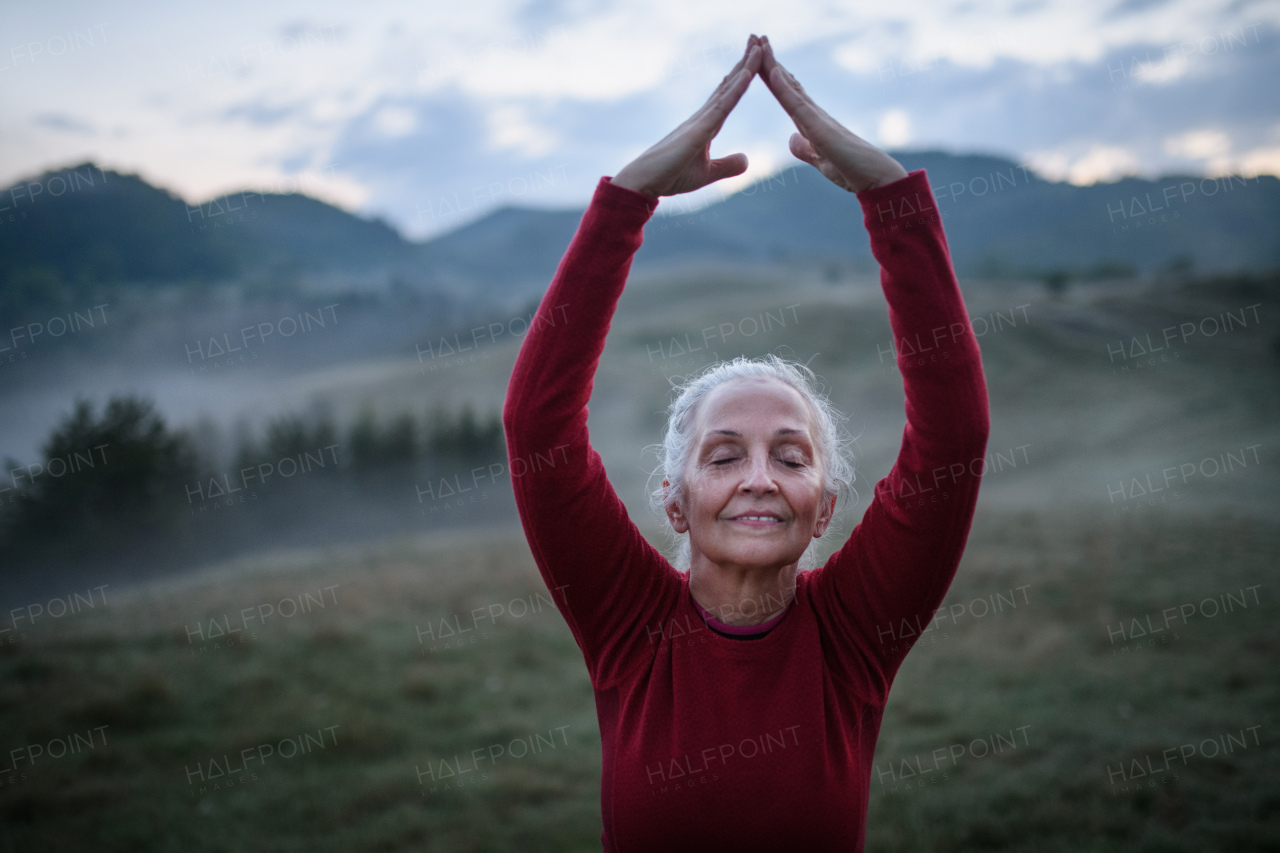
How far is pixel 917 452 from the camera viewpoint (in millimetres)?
1756

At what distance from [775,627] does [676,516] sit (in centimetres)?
49

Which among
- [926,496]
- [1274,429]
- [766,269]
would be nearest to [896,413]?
[1274,429]

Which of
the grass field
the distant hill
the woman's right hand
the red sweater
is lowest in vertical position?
the grass field

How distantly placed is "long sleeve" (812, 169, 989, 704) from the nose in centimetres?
32

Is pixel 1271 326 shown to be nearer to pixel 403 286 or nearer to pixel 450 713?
pixel 450 713

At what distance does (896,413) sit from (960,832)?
134 ft

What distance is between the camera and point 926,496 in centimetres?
177

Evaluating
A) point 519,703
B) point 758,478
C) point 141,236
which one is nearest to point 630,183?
point 758,478

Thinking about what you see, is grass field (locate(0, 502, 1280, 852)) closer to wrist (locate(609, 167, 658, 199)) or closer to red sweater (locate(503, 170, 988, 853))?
red sweater (locate(503, 170, 988, 853))

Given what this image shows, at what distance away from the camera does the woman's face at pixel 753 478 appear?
1872 millimetres

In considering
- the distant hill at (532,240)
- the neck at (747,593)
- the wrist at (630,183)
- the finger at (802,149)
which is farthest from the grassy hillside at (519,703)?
the distant hill at (532,240)

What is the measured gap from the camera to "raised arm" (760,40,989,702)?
66.6 inches

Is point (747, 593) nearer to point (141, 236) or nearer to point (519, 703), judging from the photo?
point (519, 703)

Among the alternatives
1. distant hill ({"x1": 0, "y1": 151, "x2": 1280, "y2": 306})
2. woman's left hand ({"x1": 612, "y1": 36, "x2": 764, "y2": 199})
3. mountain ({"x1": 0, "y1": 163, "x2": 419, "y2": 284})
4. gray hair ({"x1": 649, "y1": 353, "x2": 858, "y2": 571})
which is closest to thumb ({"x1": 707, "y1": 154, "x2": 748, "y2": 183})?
woman's left hand ({"x1": 612, "y1": 36, "x2": 764, "y2": 199})
